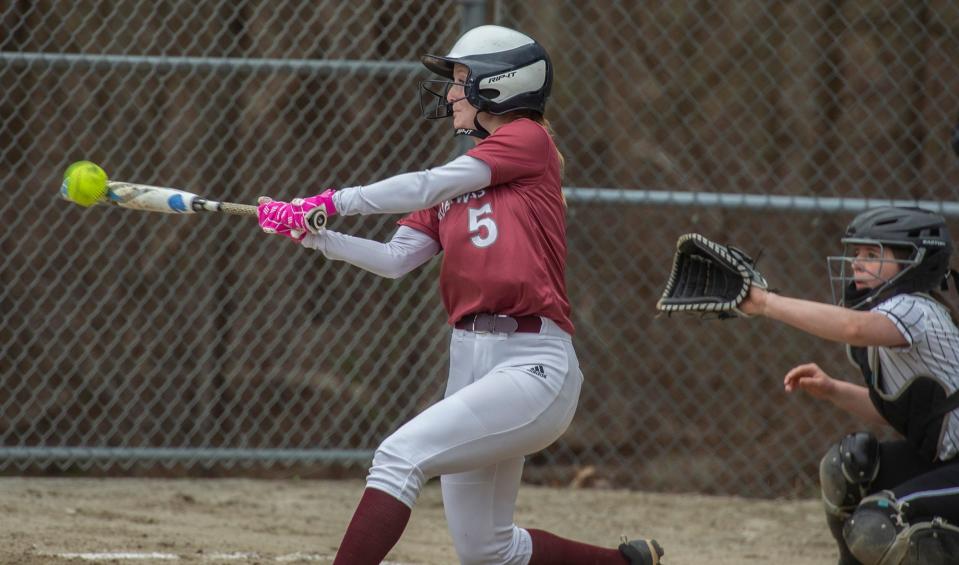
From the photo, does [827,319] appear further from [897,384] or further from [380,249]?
[380,249]

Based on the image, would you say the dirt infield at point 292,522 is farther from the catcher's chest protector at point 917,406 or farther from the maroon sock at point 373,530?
the maroon sock at point 373,530

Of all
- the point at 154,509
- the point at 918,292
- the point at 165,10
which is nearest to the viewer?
the point at 918,292

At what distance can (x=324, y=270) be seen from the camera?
5703mm

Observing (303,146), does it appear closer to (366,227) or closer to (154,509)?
(366,227)

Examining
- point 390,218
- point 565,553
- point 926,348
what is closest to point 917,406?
point 926,348

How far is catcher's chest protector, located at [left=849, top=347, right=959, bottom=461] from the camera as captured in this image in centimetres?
354

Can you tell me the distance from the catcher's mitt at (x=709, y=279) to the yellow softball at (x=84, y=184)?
1.67 meters

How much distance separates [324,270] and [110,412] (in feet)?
4.07

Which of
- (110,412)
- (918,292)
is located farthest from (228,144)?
(918,292)

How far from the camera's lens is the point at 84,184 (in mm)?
3311

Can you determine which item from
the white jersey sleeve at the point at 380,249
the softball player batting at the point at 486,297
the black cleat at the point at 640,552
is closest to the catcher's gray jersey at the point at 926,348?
the black cleat at the point at 640,552

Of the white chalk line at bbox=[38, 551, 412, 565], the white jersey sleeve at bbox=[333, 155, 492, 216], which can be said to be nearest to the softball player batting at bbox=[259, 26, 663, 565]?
the white jersey sleeve at bbox=[333, 155, 492, 216]

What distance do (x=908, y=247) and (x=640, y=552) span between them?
126 cm

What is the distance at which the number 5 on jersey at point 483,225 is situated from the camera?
309 centimetres
